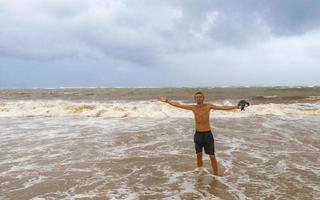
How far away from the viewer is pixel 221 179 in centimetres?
802

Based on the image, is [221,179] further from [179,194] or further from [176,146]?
[176,146]

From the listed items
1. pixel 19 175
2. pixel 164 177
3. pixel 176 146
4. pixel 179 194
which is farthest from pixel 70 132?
pixel 179 194

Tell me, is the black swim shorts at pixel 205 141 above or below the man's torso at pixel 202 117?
below

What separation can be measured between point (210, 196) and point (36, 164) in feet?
15.2

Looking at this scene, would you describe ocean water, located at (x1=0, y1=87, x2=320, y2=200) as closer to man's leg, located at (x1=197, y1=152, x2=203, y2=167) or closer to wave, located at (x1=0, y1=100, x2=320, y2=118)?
man's leg, located at (x1=197, y1=152, x2=203, y2=167)

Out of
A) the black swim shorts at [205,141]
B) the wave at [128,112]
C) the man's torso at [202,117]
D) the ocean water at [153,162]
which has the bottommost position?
the ocean water at [153,162]

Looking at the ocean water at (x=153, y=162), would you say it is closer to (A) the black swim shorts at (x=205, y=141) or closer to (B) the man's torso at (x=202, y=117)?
(A) the black swim shorts at (x=205, y=141)

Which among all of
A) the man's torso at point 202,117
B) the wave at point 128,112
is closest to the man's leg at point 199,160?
the man's torso at point 202,117

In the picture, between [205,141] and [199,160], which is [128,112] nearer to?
[199,160]

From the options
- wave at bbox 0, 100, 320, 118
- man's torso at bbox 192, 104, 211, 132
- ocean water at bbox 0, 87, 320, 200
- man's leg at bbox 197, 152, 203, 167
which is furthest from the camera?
wave at bbox 0, 100, 320, 118

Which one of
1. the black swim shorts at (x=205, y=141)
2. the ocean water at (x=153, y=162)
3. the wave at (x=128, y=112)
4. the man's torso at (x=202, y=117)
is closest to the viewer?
the ocean water at (x=153, y=162)

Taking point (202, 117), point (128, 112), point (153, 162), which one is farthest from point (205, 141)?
point (128, 112)

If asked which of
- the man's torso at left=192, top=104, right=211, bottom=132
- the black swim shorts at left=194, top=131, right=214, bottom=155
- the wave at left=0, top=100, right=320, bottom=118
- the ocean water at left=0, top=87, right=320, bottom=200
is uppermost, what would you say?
the man's torso at left=192, top=104, right=211, bottom=132

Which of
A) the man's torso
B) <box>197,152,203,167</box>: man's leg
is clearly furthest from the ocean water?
the man's torso
